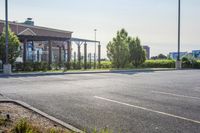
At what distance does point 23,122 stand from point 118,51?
31749 millimetres

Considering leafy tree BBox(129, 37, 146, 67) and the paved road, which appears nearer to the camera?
the paved road

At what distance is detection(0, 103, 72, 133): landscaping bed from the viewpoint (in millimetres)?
5445

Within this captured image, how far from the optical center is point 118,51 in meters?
36.9

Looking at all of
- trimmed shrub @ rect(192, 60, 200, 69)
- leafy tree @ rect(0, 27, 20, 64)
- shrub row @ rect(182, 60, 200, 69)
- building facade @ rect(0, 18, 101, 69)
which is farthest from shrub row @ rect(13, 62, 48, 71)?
trimmed shrub @ rect(192, 60, 200, 69)

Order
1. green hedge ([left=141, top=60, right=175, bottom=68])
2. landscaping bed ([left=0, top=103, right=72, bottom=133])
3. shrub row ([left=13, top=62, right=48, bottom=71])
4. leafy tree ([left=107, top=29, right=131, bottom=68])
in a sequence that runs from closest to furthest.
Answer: landscaping bed ([left=0, top=103, right=72, bottom=133])
shrub row ([left=13, top=62, right=48, bottom=71])
leafy tree ([left=107, top=29, right=131, bottom=68])
green hedge ([left=141, top=60, right=175, bottom=68])

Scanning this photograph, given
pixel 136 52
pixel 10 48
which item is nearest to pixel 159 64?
pixel 136 52

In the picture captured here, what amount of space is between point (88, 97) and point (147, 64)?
110 ft

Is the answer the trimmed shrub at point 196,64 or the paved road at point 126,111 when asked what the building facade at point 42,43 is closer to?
the trimmed shrub at point 196,64

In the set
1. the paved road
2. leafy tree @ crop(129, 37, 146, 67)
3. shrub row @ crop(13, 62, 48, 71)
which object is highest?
leafy tree @ crop(129, 37, 146, 67)

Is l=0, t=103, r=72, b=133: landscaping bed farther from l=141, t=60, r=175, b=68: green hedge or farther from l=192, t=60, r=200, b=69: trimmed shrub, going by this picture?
l=192, t=60, r=200, b=69: trimmed shrub

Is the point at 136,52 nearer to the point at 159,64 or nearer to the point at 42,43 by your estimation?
the point at 159,64

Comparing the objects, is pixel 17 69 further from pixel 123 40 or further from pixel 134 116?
pixel 134 116

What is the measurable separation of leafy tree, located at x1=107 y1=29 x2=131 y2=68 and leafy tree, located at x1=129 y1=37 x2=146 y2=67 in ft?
4.18

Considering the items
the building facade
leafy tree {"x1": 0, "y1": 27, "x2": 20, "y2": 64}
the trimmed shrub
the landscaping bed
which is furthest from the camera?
the trimmed shrub
